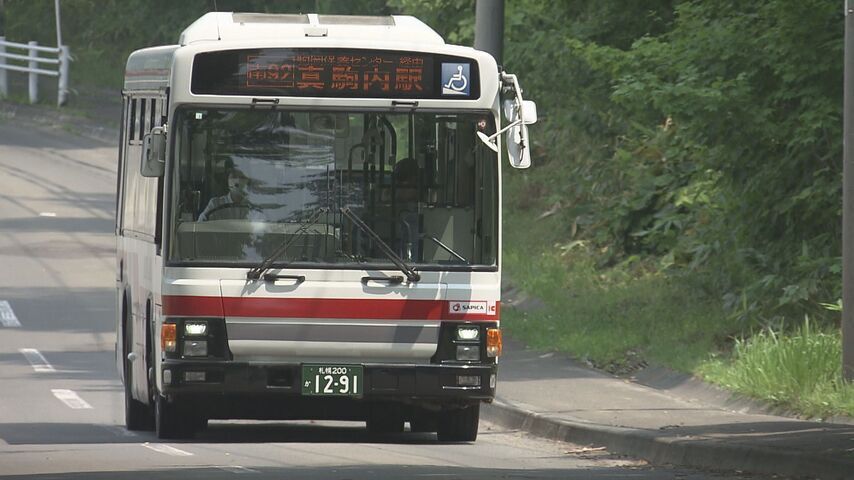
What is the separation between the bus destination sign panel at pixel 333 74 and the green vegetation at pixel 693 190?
4.17 meters

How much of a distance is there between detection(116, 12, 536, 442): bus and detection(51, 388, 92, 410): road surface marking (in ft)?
14.2

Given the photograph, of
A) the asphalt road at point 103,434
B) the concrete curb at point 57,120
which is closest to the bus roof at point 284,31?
the asphalt road at point 103,434

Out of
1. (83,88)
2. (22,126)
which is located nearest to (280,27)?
(22,126)

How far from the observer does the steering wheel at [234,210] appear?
531 inches

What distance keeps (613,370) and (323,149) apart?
698 cm

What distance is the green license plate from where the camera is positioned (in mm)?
13461

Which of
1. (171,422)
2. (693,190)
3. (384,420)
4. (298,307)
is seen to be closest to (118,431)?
(171,422)

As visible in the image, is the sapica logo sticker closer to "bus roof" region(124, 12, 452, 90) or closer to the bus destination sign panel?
the bus destination sign panel

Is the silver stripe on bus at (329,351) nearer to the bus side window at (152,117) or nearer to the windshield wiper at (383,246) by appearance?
the windshield wiper at (383,246)

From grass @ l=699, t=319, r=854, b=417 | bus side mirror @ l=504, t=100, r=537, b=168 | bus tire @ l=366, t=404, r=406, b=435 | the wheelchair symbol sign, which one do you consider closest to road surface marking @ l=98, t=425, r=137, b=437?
bus tire @ l=366, t=404, r=406, b=435

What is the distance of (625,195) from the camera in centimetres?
2652

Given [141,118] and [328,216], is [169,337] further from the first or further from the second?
[141,118]

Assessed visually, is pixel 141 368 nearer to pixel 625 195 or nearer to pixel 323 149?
pixel 323 149

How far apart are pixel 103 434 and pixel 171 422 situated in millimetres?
1130
